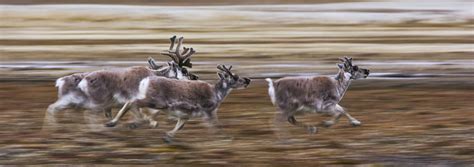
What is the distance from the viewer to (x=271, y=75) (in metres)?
23.6

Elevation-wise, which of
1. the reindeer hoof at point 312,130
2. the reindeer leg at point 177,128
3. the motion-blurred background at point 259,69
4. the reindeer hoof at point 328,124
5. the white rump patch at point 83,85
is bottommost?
the motion-blurred background at point 259,69

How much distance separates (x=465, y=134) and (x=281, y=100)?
2.41 m

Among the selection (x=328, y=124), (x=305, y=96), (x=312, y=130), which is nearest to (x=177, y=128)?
(x=305, y=96)

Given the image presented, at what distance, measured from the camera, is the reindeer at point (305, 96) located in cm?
1381

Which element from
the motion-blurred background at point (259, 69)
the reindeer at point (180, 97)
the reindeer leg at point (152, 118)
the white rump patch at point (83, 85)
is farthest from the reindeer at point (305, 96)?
the white rump patch at point (83, 85)

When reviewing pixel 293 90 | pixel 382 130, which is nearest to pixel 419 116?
pixel 382 130

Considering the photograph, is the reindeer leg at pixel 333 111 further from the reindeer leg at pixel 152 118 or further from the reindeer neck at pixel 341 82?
the reindeer leg at pixel 152 118

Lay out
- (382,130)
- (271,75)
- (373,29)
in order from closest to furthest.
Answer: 1. (382,130)
2. (271,75)
3. (373,29)

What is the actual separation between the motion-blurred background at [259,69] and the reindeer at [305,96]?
293 millimetres

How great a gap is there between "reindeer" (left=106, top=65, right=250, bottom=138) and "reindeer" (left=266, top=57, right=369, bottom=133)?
25.7 inches

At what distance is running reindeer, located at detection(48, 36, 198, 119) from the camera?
13.9m

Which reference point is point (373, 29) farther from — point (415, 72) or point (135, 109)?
point (135, 109)

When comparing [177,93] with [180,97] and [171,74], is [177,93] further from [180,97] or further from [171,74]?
[171,74]

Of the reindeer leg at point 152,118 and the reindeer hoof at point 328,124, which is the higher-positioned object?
the reindeer leg at point 152,118
